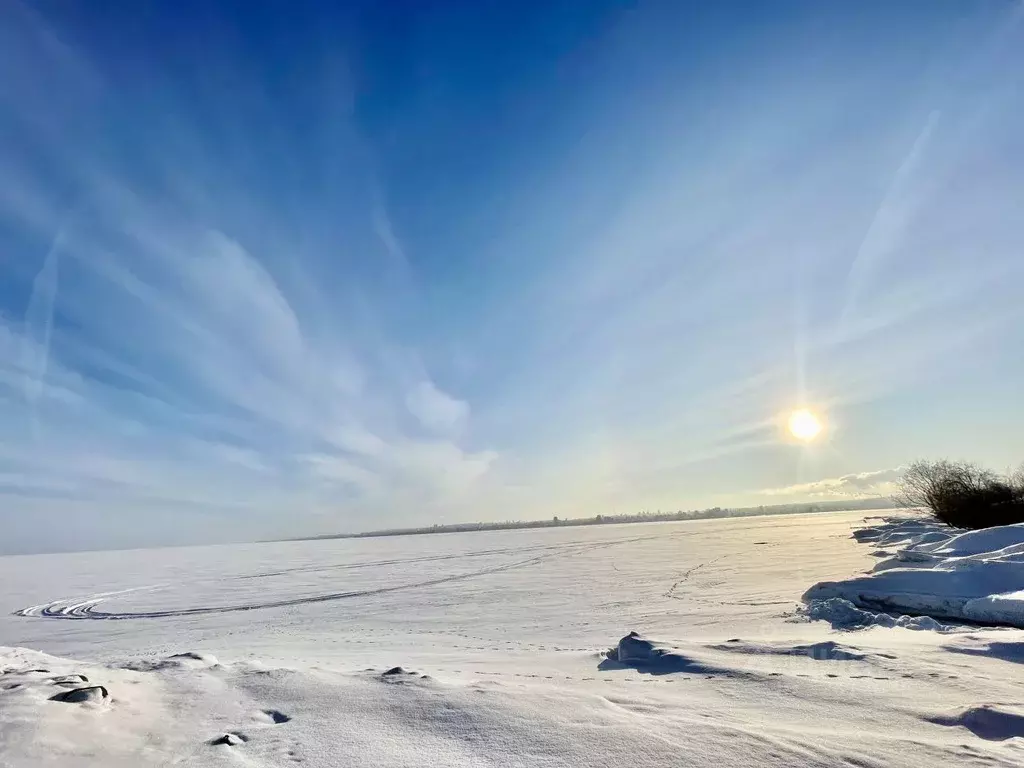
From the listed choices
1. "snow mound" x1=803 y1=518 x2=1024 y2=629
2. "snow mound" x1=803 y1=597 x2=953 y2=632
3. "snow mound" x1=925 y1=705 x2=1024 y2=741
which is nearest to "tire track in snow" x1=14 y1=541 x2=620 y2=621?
"snow mound" x1=803 y1=597 x2=953 y2=632

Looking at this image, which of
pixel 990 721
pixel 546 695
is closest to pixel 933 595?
pixel 990 721

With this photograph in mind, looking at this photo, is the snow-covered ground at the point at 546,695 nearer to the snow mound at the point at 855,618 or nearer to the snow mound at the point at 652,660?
the snow mound at the point at 652,660

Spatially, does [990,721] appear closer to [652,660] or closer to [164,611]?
[652,660]

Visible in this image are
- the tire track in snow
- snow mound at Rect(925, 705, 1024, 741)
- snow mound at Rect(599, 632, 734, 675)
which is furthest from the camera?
the tire track in snow

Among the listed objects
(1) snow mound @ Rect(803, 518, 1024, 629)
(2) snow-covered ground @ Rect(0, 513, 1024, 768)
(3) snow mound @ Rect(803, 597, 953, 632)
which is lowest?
(2) snow-covered ground @ Rect(0, 513, 1024, 768)

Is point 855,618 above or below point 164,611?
above

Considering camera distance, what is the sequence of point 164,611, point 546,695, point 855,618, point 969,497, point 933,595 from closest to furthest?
point 546,695
point 855,618
point 933,595
point 164,611
point 969,497

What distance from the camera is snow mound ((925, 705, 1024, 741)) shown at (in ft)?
11.4

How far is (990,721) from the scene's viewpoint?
3639 mm

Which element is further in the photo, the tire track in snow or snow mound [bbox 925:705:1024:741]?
the tire track in snow

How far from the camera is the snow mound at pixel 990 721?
3.47 metres

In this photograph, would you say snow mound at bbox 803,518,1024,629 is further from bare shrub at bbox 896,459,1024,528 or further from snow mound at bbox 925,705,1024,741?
bare shrub at bbox 896,459,1024,528

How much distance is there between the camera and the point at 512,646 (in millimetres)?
8227

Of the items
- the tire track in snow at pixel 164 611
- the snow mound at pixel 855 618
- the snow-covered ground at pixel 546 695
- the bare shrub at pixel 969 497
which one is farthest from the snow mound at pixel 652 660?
the bare shrub at pixel 969 497
